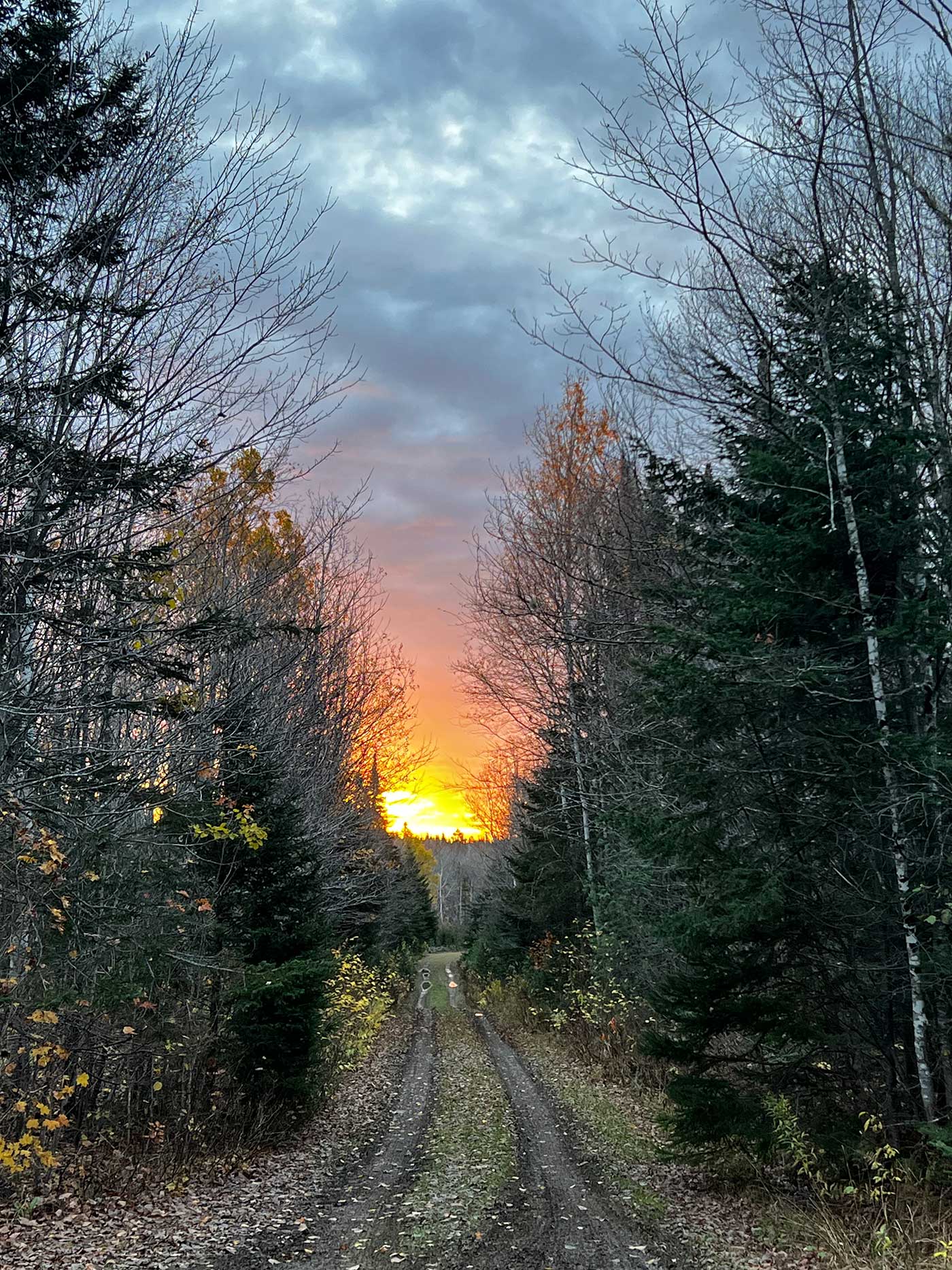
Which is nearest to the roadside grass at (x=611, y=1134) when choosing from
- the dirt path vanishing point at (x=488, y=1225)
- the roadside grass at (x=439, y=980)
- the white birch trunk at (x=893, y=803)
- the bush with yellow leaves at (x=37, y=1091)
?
the dirt path vanishing point at (x=488, y=1225)

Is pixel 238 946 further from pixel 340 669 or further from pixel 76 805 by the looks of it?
pixel 340 669

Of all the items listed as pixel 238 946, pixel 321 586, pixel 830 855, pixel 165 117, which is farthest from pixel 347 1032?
pixel 165 117

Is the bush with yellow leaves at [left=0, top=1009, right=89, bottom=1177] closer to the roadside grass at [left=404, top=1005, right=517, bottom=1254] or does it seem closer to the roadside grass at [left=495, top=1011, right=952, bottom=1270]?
the roadside grass at [left=404, top=1005, right=517, bottom=1254]

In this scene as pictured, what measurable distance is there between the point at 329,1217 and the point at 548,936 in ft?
46.8

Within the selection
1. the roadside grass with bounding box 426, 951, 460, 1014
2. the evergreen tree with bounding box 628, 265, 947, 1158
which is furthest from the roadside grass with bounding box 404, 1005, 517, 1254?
the roadside grass with bounding box 426, 951, 460, 1014

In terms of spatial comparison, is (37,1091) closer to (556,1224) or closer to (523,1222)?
(523,1222)

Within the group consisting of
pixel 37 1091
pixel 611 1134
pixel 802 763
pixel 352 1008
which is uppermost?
pixel 802 763

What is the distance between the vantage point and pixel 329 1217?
7.46 m

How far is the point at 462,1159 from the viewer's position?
9156 millimetres

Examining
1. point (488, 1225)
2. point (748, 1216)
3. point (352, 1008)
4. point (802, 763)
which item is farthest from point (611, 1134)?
point (352, 1008)

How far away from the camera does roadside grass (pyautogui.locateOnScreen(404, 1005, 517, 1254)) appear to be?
7.08 metres

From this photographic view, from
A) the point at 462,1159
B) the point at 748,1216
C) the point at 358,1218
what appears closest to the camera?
the point at 748,1216

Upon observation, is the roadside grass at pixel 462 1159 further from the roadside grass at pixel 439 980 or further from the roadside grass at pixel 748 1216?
the roadside grass at pixel 439 980

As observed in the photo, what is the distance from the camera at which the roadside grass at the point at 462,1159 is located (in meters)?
7.08
